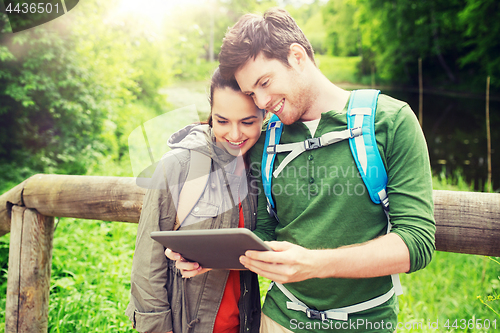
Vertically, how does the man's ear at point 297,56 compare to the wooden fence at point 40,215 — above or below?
above

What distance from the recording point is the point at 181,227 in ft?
4.77

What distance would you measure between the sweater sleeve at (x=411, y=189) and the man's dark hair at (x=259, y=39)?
522mm

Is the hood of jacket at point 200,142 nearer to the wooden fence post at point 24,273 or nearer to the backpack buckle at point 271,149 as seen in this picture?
the backpack buckle at point 271,149

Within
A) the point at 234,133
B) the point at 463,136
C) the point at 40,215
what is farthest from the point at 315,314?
the point at 463,136

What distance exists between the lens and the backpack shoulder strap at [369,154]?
1214 mm

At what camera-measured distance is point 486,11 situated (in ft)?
57.0

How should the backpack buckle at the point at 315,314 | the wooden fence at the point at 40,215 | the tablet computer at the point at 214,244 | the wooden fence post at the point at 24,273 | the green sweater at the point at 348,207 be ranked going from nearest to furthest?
the tablet computer at the point at 214,244, the green sweater at the point at 348,207, the backpack buckle at the point at 315,314, the wooden fence at the point at 40,215, the wooden fence post at the point at 24,273

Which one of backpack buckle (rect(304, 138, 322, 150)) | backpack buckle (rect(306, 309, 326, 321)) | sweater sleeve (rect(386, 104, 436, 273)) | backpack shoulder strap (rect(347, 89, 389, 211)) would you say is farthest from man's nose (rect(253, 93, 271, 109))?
backpack buckle (rect(306, 309, 326, 321))

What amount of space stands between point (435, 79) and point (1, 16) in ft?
82.2

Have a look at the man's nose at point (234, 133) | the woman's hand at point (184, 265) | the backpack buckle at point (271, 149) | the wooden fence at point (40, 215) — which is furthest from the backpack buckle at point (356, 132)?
the wooden fence at point (40, 215)

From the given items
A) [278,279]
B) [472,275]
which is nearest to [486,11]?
[472,275]

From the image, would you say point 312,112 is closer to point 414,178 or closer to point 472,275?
point 414,178

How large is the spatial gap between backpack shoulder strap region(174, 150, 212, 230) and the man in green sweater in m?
0.25

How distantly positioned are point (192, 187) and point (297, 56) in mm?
686
